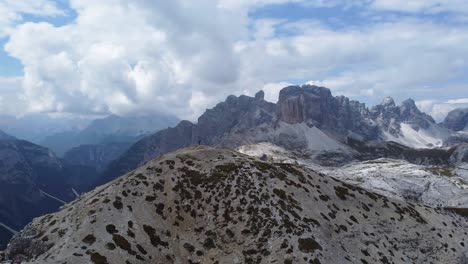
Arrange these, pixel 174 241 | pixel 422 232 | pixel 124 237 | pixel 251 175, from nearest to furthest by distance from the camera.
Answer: pixel 124 237 → pixel 174 241 → pixel 251 175 → pixel 422 232

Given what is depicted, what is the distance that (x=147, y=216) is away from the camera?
71188 mm

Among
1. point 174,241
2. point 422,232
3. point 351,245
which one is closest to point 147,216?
point 174,241

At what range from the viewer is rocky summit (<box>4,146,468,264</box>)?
2525 inches

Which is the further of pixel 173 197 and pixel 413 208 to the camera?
pixel 413 208

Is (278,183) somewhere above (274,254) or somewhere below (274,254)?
above

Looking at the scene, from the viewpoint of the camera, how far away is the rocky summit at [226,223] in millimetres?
64125

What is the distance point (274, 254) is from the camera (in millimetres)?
65812

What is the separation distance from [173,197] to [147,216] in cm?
758

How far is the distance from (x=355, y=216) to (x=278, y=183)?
17623 mm

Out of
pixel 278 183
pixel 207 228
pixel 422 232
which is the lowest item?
pixel 422 232

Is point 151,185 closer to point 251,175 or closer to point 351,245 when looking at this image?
point 251,175

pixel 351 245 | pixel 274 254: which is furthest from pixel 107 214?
pixel 351 245

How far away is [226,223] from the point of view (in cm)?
7269

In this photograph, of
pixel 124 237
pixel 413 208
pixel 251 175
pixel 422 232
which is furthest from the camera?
pixel 413 208
